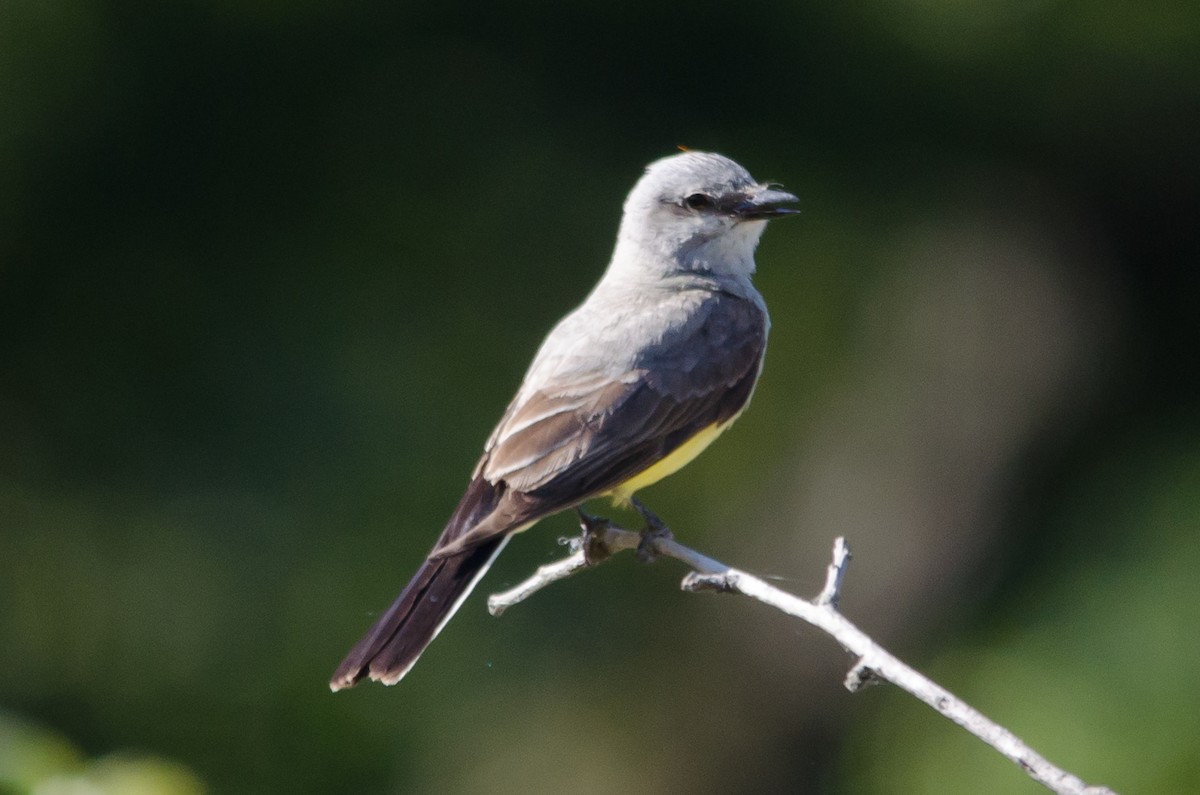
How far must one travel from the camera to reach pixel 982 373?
928 centimetres

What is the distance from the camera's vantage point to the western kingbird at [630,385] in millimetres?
3682

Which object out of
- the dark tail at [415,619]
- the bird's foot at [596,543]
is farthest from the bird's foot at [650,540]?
the dark tail at [415,619]

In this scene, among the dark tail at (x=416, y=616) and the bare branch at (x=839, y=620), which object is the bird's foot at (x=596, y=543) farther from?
the dark tail at (x=416, y=616)

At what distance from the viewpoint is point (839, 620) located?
268 cm

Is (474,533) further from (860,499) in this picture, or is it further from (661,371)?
→ (860,499)

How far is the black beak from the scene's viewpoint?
4605 mm

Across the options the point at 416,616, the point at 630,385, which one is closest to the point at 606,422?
the point at 630,385

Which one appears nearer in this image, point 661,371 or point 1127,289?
point 661,371

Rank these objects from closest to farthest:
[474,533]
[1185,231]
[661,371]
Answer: [474,533] → [661,371] → [1185,231]

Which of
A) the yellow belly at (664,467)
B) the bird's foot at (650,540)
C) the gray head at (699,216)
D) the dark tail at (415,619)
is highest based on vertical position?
the gray head at (699,216)

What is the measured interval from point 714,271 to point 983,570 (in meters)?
4.93

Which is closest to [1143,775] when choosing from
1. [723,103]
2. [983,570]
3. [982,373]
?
[983,570]

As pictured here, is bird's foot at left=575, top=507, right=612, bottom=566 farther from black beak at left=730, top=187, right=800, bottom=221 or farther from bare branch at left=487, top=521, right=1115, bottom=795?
black beak at left=730, top=187, right=800, bottom=221

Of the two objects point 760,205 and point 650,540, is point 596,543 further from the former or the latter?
point 760,205
